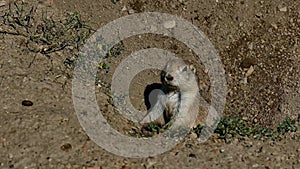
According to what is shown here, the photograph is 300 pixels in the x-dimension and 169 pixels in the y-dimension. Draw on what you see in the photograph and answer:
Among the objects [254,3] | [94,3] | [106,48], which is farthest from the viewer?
[254,3]

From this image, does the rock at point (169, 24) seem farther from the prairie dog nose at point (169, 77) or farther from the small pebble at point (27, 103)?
the small pebble at point (27, 103)

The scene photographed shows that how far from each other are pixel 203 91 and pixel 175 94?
138 centimetres

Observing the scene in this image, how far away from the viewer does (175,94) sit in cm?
616

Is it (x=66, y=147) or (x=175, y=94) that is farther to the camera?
(x=175, y=94)

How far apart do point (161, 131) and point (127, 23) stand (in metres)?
2.29

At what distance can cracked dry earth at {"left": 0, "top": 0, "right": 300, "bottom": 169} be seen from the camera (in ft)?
15.7

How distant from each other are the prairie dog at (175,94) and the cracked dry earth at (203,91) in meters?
0.50

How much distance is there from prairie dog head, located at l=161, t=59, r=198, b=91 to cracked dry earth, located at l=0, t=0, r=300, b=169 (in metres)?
0.72

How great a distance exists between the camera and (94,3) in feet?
24.0

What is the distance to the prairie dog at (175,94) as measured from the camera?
5914 millimetres

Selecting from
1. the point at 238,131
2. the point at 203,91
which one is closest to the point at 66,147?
the point at 238,131

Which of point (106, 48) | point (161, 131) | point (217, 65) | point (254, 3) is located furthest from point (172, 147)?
point (254, 3)

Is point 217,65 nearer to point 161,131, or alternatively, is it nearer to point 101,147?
point 161,131

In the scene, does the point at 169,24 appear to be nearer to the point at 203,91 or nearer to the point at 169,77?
the point at 203,91
